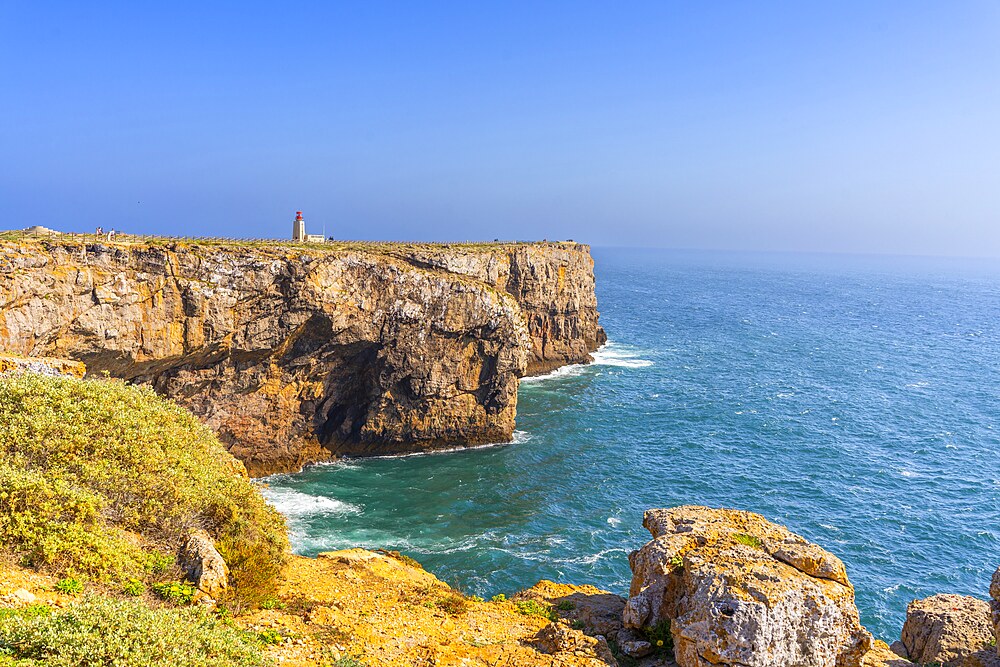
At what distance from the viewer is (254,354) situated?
47.5 metres

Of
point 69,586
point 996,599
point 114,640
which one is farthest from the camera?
point 996,599

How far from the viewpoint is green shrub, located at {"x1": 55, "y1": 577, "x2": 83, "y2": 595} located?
13453 millimetres

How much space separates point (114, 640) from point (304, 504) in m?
34.3

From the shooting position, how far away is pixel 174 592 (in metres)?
15.0

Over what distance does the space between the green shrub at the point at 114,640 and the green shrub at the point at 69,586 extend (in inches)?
79.1

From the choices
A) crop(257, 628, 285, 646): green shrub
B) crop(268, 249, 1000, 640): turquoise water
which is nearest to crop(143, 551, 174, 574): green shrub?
crop(257, 628, 285, 646): green shrub

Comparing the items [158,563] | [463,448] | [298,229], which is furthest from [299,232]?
[158,563]

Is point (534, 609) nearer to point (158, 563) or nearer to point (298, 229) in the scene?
point (158, 563)

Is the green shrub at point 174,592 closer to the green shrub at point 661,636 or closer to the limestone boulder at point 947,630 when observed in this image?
the green shrub at point 661,636

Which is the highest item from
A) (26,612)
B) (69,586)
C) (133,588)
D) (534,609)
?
(26,612)

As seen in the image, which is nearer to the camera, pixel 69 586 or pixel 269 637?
pixel 69 586

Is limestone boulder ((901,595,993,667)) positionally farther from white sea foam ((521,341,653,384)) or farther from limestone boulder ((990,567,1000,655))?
white sea foam ((521,341,653,384))

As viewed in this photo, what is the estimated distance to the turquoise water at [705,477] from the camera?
120 feet

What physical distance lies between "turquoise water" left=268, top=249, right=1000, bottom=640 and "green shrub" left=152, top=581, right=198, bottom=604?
18.9 meters
